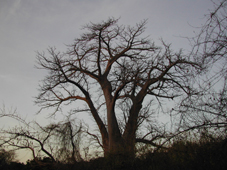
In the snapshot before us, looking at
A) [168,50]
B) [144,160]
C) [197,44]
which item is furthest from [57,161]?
[168,50]

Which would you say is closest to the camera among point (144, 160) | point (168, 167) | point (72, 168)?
point (168, 167)

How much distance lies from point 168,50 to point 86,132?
4880 mm

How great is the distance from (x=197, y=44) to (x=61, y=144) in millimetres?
4740

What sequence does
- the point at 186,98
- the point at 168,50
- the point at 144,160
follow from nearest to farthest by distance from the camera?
1. the point at 186,98
2. the point at 144,160
3. the point at 168,50

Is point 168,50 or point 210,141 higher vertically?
point 168,50

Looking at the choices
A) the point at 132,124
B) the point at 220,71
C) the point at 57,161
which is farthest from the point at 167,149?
the point at 57,161

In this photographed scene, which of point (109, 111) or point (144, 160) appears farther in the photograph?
point (109, 111)

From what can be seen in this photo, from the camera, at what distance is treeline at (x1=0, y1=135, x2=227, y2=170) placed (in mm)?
2719

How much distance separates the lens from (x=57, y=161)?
5.41 m

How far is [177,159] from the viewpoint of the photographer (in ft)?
11.2

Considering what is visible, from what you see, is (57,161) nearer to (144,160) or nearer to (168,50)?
(144,160)

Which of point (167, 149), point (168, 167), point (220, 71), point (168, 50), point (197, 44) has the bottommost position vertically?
point (168, 167)

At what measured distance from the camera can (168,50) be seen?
729cm

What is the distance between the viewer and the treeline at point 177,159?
107 inches
